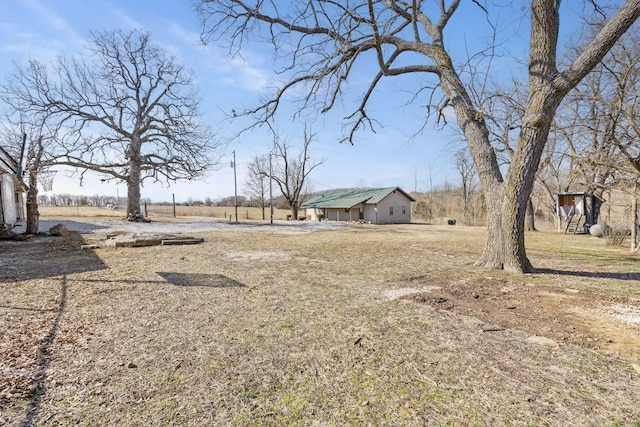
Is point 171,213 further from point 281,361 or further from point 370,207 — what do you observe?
point 281,361

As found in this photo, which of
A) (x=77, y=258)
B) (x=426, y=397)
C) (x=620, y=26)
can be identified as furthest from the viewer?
(x=77, y=258)

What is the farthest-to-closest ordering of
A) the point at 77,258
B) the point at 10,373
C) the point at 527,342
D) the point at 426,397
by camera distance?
the point at 77,258 < the point at 527,342 < the point at 10,373 < the point at 426,397

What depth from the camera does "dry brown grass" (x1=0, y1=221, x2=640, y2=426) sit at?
6.68ft

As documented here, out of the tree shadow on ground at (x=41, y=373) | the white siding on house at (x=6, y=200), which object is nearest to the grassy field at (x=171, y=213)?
the white siding on house at (x=6, y=200)

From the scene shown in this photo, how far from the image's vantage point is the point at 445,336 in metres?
3.21

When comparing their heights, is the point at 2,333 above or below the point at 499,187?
below

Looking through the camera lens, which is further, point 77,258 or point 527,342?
point 77,258

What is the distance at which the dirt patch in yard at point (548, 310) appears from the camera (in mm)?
3158

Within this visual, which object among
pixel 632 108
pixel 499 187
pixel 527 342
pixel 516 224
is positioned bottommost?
pixel 527 342

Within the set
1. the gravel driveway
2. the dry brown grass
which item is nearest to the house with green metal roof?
the gravel driveway

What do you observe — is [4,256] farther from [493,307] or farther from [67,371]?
[493,307]

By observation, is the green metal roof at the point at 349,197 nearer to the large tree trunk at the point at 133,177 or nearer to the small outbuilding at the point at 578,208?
the small outbuilding at the point at 578,208

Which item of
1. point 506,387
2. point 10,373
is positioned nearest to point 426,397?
point 506,387

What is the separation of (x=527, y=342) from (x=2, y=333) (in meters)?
5.18
